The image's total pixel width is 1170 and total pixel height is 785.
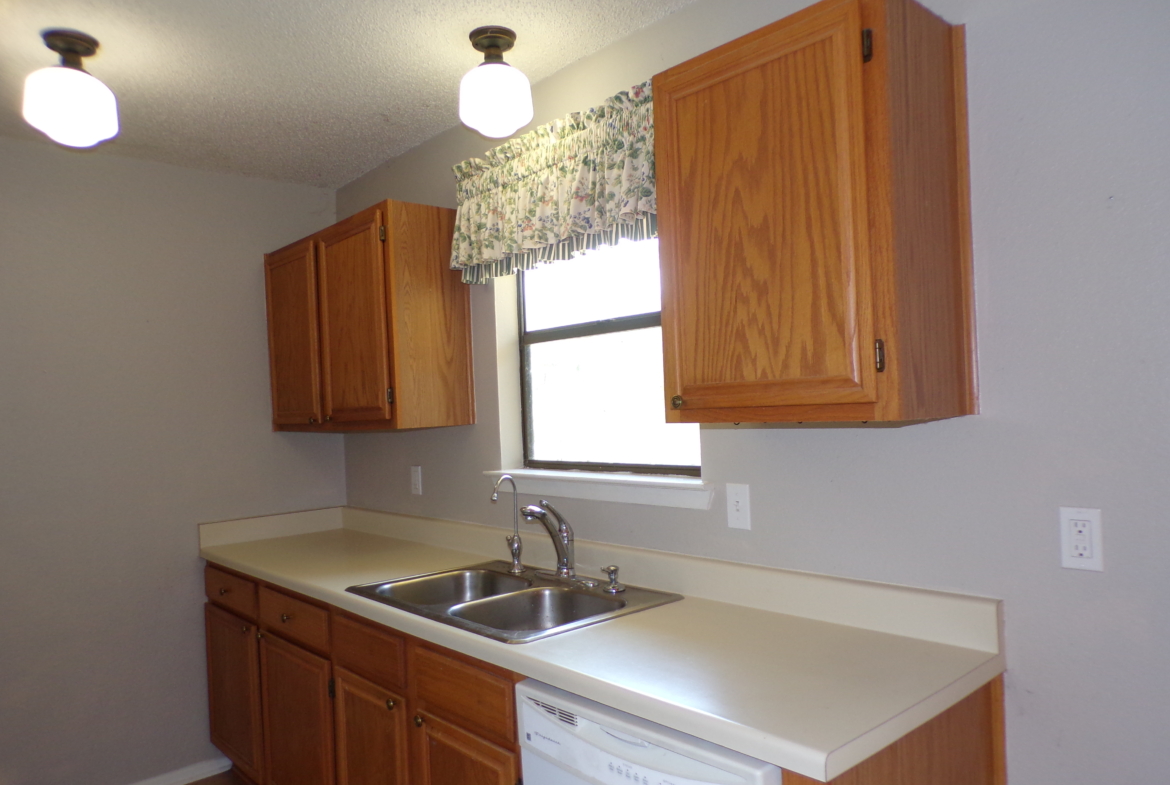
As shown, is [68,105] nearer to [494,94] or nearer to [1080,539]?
[494,94]

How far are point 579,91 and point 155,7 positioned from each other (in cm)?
114

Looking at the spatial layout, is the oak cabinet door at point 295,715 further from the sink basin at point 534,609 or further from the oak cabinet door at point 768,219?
the oak cabinet door at point 768,219

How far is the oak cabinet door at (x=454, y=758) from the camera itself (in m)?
1.62

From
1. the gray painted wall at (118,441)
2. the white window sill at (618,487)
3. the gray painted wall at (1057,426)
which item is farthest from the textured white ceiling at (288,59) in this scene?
the white window sill at (618,487)

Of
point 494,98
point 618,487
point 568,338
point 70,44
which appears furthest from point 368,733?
point 70,44

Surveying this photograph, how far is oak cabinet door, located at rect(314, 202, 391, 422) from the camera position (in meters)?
2.55

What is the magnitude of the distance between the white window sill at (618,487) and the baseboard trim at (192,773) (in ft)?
5.68

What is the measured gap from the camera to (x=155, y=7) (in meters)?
1.90

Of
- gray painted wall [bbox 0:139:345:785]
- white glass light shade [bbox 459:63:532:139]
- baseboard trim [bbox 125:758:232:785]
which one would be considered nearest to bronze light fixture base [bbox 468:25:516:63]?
white glass light shade [bbox 459:63:532:139]

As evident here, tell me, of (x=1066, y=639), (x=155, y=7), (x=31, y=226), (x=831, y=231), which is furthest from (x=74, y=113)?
(x=1066, y=639)

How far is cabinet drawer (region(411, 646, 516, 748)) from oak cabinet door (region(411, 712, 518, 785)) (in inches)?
0.9

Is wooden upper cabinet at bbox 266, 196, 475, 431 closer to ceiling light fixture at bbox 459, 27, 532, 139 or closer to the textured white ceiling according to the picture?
the textured white ceiling

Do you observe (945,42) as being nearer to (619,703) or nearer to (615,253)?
(615,253)

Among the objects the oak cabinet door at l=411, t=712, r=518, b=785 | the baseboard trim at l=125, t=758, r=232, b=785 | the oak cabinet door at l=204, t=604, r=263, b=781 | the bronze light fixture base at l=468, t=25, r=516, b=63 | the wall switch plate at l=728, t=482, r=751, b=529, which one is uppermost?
the bronze light fixture base at l=468, t=25, r=516, b=63
